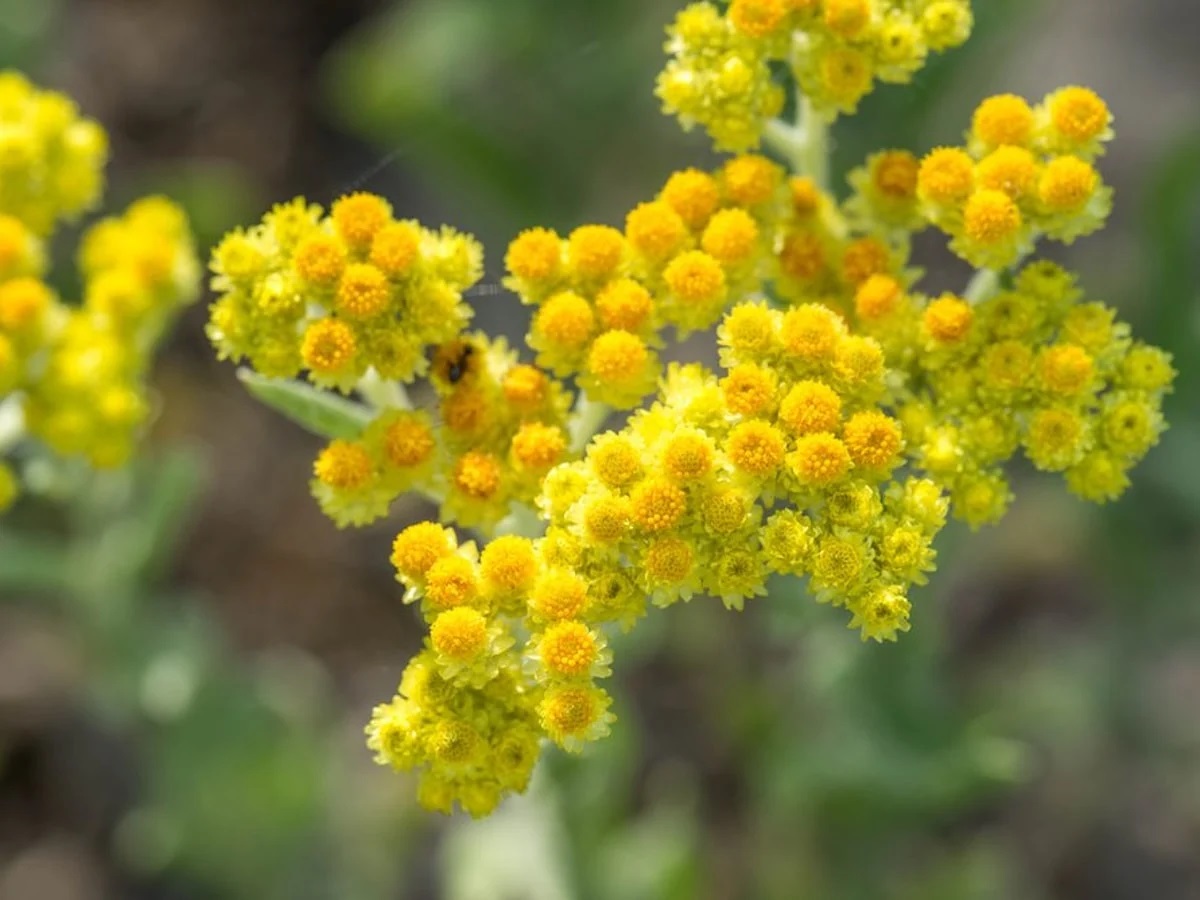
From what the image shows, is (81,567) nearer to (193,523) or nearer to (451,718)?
(193,523)

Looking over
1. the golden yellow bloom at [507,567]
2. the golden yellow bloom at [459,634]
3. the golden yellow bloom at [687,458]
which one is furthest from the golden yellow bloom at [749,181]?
the golden yellow bloom at [459,634]

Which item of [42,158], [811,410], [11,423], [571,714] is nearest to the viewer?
[571,714]

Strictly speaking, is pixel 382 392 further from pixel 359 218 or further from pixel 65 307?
pixel 65 307

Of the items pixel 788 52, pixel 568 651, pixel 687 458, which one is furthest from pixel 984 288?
pixel 568 651

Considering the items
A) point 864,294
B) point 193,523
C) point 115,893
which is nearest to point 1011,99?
point 864,294

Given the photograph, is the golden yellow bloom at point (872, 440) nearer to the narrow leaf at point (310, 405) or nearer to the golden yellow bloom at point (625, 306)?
the golden yellow bloom at point (625, 306)

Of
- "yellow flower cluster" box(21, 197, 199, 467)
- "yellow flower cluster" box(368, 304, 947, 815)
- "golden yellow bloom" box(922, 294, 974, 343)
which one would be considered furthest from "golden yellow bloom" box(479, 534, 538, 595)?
"yellow flower cluster" box(21, 197, 199, 467)

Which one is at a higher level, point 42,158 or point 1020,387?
point 42,158
